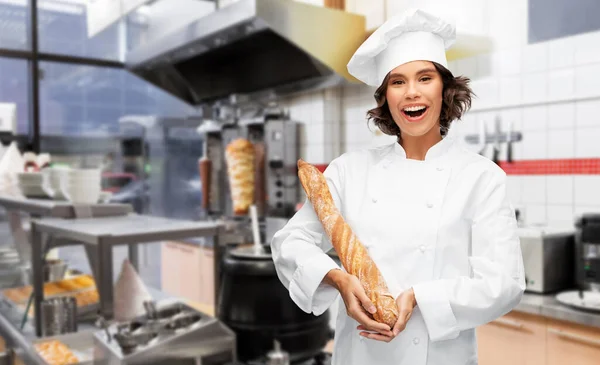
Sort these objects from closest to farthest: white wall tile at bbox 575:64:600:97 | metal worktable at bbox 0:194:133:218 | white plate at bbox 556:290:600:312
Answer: white plate at bbox 556:290:600:312, metal worktable at bbox 0:194:133:218, white wall tile at bbox 575:64:600:97

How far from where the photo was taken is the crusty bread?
422 cm

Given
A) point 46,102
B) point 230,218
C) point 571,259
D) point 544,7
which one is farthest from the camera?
point 46,102

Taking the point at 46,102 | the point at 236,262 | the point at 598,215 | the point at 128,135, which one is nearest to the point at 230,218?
the point at 128,135

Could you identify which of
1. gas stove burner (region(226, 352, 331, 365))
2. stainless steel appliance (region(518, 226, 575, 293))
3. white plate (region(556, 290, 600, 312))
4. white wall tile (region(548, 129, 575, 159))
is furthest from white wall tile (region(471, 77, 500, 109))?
gas stove burner (region(226, 352, 331, 365))

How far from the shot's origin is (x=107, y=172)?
17.1 ft

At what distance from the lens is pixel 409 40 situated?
3.13ft

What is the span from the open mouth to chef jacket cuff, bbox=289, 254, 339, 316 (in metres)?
0.29

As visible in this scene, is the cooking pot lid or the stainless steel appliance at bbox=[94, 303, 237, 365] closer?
the stainless steel appliance at bbox=[94, 303, 237, 365]

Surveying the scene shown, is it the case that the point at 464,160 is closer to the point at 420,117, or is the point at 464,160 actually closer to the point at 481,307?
the point at 420,117

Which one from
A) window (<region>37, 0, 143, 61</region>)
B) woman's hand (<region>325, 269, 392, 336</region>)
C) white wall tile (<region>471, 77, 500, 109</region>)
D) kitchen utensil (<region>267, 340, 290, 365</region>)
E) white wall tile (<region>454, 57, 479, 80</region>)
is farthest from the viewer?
window (<region>37, 0, 143, 61</region>)

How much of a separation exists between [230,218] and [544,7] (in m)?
2.74

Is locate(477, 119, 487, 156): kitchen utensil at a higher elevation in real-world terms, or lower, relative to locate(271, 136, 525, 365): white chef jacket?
higher

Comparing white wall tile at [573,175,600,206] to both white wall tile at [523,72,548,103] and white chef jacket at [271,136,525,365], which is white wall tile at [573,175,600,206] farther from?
white chef jacket at [271,136,525,365]

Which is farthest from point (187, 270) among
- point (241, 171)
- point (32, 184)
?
point (32, 184)
